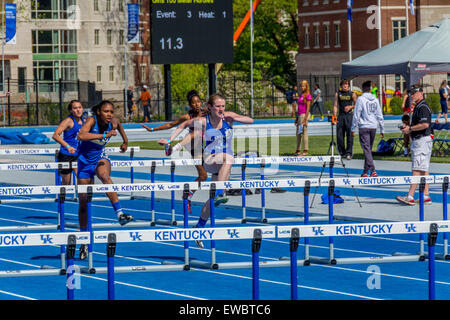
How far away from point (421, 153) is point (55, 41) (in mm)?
65378

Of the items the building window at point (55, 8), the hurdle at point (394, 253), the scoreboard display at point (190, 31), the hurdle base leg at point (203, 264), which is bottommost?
the hurdle base leg at point (203, 264)

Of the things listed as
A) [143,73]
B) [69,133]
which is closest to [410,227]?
[69,133]

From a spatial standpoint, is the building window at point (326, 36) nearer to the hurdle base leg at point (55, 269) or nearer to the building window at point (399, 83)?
the building window at point (399, 83)

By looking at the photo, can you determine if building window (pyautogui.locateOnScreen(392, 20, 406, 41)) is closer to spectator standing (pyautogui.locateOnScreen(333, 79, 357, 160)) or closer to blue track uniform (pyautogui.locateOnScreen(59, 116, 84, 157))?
spectator standing (pyautogui.locateOnScreen(333, 79, 357, 160))

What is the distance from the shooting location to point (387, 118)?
5406 centimetres

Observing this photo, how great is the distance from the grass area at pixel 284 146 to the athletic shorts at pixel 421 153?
883 centimetres

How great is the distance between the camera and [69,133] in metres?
15.8

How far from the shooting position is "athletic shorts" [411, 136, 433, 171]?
16.1 m

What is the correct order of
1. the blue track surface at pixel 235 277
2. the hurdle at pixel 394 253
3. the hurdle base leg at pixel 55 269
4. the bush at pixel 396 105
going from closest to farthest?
the blue track surface at pixel 235 277
the hurdle base leg at pixel 55 269
the hurdle at pixel 394 253
the bush at pixel 396 105

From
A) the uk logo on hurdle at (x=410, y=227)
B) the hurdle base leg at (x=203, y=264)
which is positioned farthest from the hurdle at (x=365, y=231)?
the hurdle base leg at (x=203, y=264)

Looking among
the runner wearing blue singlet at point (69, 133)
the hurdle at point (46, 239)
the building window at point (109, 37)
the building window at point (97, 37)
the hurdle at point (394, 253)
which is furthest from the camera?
the building window at point (109, 37)

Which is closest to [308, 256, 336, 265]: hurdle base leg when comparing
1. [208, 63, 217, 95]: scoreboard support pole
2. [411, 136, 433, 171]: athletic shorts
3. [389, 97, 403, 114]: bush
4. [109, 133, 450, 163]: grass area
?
[411, 136, 433, 171]: athletic shorts

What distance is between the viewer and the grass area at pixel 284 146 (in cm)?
2716
